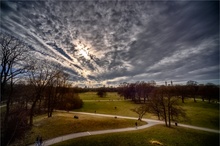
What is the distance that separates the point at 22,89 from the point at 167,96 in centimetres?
3391

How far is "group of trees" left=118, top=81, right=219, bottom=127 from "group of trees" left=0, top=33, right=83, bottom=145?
28.1 meters

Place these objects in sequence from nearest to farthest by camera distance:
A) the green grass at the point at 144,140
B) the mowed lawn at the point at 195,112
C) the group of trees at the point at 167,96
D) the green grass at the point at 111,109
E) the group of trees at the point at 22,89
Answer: the group of trees at the point at 22,89
the green grass at the point at 144,140
the group of trees at the point at 167,96
the mowed lawn at the point at 195,112
the green grass at the point at 111,109

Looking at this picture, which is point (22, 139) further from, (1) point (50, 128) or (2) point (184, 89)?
(2) point (184, 89)

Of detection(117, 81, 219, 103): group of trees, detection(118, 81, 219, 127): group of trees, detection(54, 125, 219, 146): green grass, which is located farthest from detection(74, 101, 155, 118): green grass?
detection(54, 125, 219, 146): green grass

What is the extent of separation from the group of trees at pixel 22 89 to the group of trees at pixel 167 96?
28.1 metres

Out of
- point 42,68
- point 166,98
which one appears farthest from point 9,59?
point 166,98

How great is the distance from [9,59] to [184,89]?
82.6 m

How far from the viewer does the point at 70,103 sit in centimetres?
5544

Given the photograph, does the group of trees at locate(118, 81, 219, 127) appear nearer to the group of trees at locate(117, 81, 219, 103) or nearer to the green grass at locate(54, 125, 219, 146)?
the group of trees at locate(117, 81, 219, 103)

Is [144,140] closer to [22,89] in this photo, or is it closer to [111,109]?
[22,89]

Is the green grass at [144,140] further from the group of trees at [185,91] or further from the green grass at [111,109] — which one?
the group of trees at [185,91]

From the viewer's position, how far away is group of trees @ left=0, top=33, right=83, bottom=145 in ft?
36.6

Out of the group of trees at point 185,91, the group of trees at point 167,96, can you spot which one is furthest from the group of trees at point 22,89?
the group of trees at point 185,91

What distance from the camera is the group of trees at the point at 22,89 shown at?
36.6ft
